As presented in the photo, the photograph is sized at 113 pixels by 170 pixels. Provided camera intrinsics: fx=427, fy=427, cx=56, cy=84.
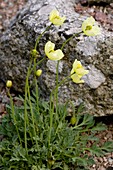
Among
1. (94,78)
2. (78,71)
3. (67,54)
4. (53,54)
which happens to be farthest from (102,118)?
(53,54)

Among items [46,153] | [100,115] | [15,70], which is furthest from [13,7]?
[46,153]

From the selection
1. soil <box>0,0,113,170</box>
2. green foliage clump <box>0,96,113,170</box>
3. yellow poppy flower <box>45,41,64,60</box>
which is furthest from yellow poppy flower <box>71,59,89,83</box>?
soil <box>0,0,113,170</box>

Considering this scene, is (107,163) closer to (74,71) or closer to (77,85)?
(77,85)

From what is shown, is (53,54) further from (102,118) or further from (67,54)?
(102,118)

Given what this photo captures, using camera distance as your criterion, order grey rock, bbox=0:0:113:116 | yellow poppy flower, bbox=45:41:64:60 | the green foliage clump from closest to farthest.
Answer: yellow poppy flower, bbox=45:41:64:60, the green foliage clump, grey rock, bbox=0:0:113:116

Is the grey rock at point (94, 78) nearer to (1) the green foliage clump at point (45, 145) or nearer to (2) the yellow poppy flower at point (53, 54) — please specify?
(1) the green foliage clump at point (45, 145)

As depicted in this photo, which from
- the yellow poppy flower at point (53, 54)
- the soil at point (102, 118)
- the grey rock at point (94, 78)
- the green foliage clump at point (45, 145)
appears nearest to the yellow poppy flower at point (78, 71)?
the yellow poppy flower at point (53, 54)

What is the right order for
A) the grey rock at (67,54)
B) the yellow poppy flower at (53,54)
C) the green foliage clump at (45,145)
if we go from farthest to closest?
the grey rock at (67,54)
the green foliage clump at (45,145)
the yellow poppy flower at (53,54)

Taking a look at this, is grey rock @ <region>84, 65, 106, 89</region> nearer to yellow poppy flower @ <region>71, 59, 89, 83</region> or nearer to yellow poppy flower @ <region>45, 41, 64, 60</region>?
yellow poppy flower @ <region>71, 59, 89, 83</region>

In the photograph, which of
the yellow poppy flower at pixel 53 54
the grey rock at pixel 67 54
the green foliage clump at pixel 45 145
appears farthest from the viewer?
the grey rock at pixel 67 54
